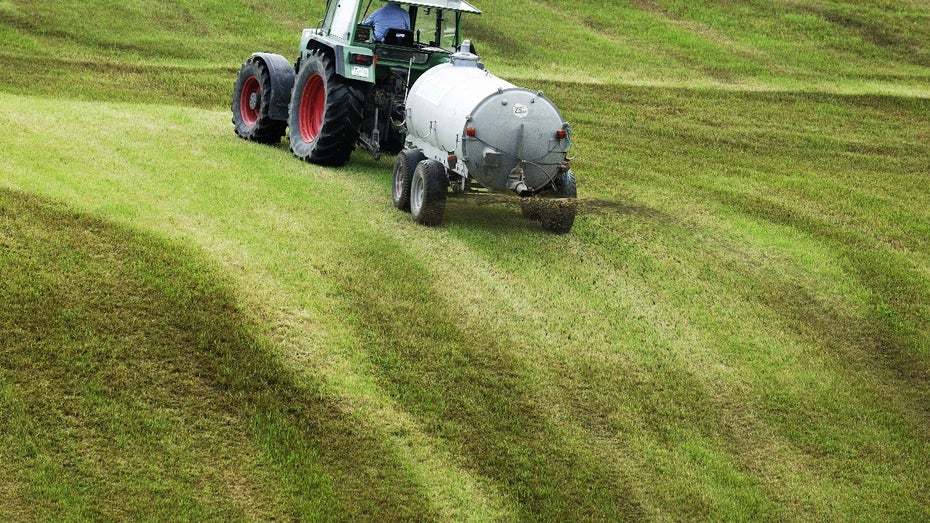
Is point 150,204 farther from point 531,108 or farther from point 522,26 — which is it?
point 522,26

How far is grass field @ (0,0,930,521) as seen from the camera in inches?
326

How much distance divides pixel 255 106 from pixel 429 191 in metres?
5.47

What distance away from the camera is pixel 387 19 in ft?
47.9

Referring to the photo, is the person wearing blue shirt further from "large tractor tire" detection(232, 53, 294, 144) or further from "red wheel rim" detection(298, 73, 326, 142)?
"large tractor tire" detection(232, 53, 294, 144)

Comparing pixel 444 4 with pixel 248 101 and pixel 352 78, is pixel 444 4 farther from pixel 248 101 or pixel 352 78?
pixel 248 101

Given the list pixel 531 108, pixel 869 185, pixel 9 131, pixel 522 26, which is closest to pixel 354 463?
pixel 531 108

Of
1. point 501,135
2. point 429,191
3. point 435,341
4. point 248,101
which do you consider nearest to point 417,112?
point 429,191

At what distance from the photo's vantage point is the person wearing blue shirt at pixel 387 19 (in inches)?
571

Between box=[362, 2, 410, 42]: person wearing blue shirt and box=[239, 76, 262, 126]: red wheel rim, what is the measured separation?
3.20m

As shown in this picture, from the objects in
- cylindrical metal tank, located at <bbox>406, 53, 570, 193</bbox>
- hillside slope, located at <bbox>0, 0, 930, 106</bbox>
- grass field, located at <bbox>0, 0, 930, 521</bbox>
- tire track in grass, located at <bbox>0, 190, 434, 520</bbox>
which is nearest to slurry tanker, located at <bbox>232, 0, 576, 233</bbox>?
cylindrical metal tank, located at <bbox>406, 53, 570, 193</bbox>

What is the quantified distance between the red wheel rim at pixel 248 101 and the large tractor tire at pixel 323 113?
5.39 feet

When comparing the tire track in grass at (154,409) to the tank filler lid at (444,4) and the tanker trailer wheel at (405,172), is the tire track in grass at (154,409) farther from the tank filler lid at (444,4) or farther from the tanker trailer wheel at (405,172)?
the tank filler lid at (444,4)

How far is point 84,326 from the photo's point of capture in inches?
370

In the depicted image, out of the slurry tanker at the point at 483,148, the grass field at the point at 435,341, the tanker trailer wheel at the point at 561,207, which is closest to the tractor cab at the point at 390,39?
the slurry tanker at the point at 483,148
